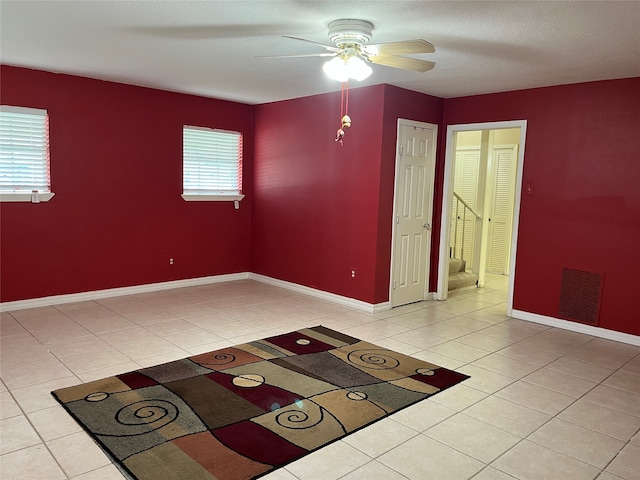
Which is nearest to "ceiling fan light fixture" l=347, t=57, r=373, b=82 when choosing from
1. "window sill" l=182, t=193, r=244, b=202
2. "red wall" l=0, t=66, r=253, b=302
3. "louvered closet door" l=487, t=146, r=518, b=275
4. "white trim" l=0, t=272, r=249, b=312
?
"red wall" l=0, t=66, r=253, b=302

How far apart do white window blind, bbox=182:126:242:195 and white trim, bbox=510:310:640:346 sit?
4024 millimetres

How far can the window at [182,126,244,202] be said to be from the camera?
6.26 metres

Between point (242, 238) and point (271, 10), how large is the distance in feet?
14.1

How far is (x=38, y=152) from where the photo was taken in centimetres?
502

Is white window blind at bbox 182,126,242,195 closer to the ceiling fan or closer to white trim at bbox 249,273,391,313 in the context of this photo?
white trim at bbox 249,273,391,313

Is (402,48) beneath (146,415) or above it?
above

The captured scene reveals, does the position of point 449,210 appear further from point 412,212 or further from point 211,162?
point 211,162

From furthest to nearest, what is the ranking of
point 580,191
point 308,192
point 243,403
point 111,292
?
point 308,192
point 111,292
point 580,191
point 243,403

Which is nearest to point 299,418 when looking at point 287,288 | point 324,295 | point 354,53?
point 354,53

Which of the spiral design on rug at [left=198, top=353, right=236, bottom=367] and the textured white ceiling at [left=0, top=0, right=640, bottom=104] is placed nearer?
the textured white ceiling at [left=0, top=0, right=640, bottom=104]

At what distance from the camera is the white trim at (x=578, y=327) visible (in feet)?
15.1

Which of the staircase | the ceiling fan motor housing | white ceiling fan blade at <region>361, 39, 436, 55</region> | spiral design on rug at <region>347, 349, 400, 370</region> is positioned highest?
the ceiling fan motor housing

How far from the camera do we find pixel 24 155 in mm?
4934

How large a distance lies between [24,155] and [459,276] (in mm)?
5490
